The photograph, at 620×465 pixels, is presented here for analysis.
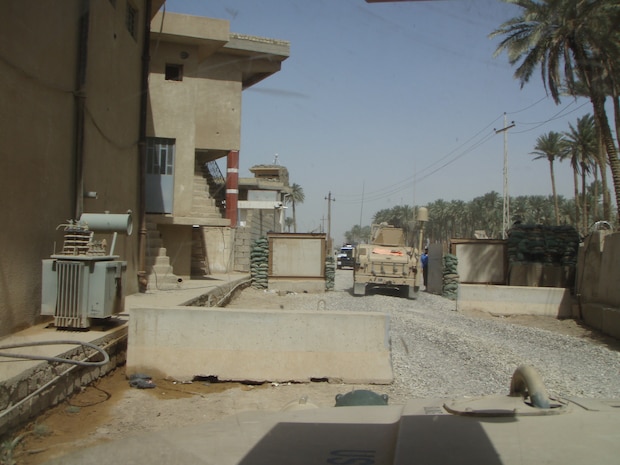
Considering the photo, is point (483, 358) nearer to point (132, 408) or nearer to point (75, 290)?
point (132, 408)

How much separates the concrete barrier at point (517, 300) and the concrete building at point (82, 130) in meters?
8.93

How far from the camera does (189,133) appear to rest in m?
19.9

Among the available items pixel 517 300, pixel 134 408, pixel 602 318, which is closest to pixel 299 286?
pixel 517 300

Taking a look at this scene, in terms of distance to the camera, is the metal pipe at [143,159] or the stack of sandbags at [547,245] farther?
the stack of sandbags at [547,245]

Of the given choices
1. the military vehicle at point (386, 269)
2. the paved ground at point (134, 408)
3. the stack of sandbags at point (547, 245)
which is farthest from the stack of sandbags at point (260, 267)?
the paved ground at point (134, 408)

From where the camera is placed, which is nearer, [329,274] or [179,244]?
[179,244]

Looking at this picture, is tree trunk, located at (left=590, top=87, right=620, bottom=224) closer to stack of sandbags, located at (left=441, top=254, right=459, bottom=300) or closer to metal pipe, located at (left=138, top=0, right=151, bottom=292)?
stack of sandbags, located at (left=441, top=254, right=459, bottom=300)

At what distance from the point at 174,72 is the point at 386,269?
1096 cm

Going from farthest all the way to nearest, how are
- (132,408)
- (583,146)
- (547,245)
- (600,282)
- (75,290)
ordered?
(583,146) < (547,245) < (600,282) < (75,290) < (132,408)

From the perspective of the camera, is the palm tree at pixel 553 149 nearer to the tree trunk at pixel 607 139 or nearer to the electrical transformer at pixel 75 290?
the tree trunk at pixel 607 139

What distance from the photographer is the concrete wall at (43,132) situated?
7074 millimetres

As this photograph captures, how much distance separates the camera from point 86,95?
31.3 ft

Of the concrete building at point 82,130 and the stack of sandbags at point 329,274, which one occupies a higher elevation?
the concrete building at point 82,130

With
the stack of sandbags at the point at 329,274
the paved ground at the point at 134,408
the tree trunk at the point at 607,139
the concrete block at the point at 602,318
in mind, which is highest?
the tree trunk at the point at 607,139
